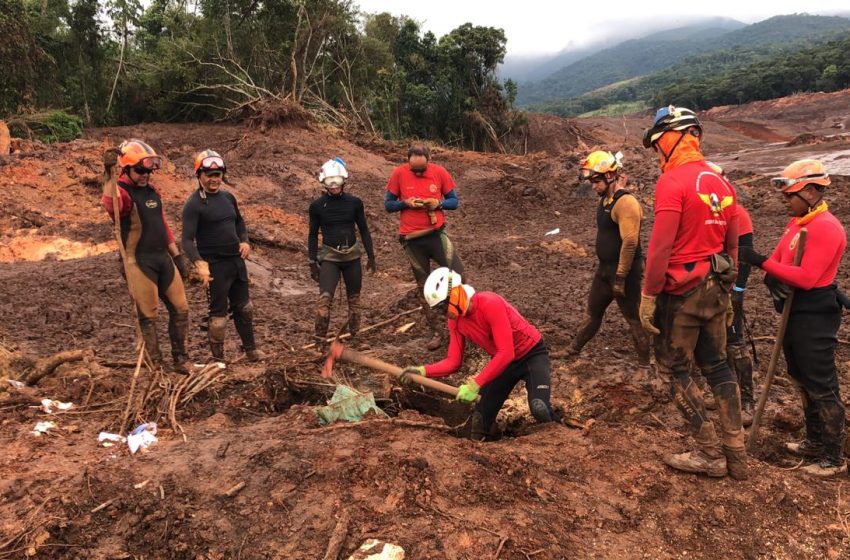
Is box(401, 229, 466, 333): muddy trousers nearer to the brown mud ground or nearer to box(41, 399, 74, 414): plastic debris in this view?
the brown mud ground

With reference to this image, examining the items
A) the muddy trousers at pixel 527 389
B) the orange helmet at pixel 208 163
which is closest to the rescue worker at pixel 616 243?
the muddy trousers at pixel 527 389

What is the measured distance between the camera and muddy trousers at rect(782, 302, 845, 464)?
328 cm

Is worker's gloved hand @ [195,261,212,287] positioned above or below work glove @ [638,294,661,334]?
above

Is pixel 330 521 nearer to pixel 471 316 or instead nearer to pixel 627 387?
pixel 471 316

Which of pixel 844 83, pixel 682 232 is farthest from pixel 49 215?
pixel 844 83

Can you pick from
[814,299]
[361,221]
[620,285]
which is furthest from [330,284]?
[814,299]

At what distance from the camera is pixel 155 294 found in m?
4.66

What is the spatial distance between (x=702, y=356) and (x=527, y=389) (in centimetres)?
124

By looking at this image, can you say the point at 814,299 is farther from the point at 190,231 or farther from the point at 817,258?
the point at 190,231

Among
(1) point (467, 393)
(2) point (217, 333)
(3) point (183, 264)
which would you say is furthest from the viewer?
(2) point (217, 333)

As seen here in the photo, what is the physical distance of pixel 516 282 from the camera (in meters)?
8.66

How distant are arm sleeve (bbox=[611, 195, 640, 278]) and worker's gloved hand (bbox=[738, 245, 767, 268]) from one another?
74 cm

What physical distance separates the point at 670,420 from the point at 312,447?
8.68 ft

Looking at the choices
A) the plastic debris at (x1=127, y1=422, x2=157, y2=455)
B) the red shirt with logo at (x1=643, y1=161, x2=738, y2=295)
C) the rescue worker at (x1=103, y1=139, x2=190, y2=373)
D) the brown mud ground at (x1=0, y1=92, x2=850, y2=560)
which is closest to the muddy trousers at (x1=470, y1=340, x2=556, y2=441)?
the brown mud ground at (x1=0, y1=92, x2=850, y2=560)
